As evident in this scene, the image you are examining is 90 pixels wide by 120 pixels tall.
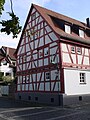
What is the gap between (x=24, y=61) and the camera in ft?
96.3

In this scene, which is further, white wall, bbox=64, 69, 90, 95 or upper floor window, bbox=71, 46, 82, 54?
upper floor window, bbox=71, 46, 82, 54

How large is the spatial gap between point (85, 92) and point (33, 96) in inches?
248

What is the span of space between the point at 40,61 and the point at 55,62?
3051 millimetres

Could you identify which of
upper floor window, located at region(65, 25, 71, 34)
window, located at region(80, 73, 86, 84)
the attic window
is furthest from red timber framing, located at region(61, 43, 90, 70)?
the attic window

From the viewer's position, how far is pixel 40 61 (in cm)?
2548

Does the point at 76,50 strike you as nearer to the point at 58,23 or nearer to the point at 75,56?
the point at 75,56

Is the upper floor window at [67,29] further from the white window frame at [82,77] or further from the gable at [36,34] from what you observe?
the white window frame at [82,77]

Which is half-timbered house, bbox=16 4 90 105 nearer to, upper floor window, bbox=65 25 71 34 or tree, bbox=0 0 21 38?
upper floor window, bbox=65 25 71 34

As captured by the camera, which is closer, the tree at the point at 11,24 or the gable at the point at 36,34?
the tree at the point at 11,24

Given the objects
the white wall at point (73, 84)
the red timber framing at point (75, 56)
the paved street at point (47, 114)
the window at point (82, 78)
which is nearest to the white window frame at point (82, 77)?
the window at point (82, 78)

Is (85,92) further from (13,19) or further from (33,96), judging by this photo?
(13,19)

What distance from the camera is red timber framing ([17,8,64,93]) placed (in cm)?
2267

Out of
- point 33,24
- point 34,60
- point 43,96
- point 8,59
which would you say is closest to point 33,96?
point 43,96

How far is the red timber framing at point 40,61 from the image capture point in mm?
22672
